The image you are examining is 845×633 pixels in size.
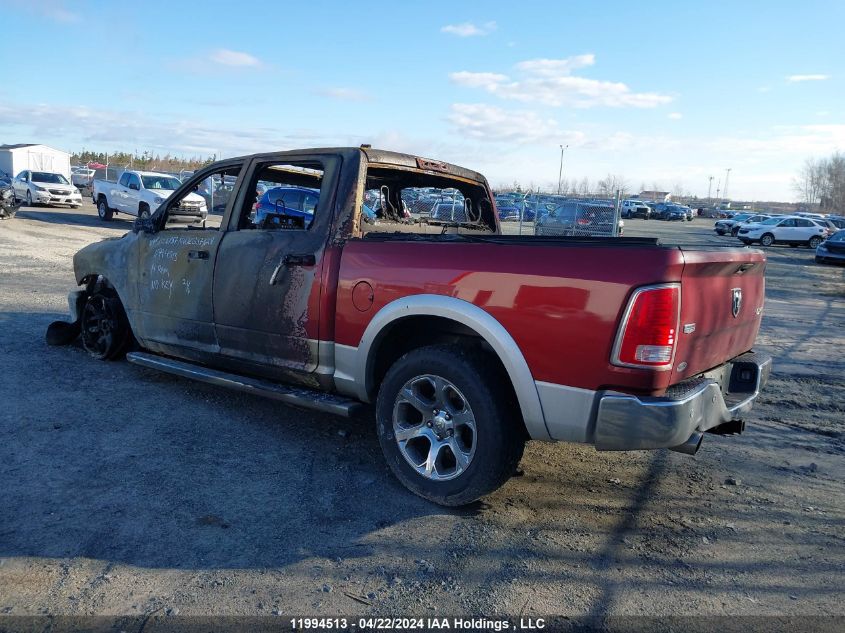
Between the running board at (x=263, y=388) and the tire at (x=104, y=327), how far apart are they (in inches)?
29.2

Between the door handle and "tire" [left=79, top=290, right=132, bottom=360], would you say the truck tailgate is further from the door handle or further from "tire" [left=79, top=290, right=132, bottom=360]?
"tire" [left=79, top=290, right=132, bottom=360]

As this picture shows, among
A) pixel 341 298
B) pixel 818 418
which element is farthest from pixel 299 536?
pixel 818 418

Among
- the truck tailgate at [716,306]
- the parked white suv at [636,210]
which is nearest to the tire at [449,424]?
the truck tailgate at [716,306]

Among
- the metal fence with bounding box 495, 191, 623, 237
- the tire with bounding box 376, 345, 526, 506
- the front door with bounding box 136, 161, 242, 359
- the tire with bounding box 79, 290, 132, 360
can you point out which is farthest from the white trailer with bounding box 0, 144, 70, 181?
the tire with bounding box 376, 345, 526, 506

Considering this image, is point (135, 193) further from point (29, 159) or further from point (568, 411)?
point (29, 159)

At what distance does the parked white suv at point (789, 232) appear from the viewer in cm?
3300

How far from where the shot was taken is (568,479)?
4.18 m

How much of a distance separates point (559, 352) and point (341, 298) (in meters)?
1.50

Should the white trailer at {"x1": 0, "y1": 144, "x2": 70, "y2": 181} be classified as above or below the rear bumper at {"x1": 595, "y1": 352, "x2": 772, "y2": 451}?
above

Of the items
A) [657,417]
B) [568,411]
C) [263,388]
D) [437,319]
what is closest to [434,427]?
[437,319]

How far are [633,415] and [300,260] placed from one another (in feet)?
7.59

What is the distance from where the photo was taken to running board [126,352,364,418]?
13.4 feet

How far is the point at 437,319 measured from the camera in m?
3.81

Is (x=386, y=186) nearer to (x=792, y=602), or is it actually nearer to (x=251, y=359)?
(x=251, y=359)
